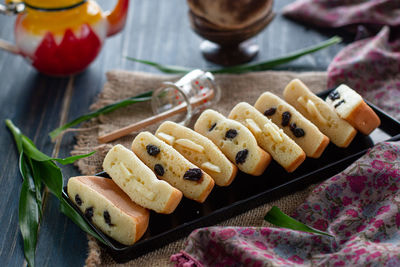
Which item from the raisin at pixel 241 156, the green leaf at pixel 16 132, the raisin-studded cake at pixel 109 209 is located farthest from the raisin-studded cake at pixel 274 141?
the green leaf at pixel 16 132

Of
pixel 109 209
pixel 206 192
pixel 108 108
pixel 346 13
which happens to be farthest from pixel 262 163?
pixel 346 13

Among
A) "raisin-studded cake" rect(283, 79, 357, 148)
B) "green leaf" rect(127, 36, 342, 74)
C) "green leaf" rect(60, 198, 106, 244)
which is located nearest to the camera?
"green leaf" rect(60, 198, 106, 244)

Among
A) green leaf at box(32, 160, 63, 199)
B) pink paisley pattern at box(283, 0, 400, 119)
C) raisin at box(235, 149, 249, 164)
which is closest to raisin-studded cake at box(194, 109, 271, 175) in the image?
raisin at box(235, 149, 249, 164)

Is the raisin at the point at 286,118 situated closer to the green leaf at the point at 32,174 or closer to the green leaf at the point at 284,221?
the green leaf at the point at 284,221

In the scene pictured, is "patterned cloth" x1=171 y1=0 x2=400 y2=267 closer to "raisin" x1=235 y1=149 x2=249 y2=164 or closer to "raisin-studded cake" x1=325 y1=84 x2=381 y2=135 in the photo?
"raisin-studded cake" x1=325 y1=84 x2=381 y2=135

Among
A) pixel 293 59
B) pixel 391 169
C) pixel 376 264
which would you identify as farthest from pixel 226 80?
pixel 376 264

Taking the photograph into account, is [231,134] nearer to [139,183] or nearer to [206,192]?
[206,192]

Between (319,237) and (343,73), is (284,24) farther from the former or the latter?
(319,237)
